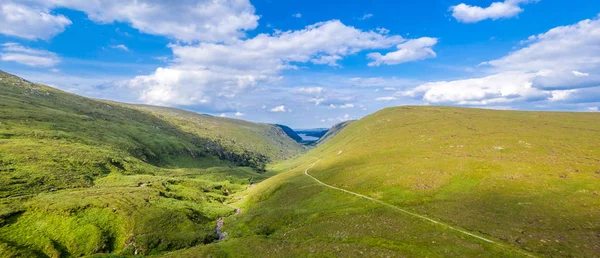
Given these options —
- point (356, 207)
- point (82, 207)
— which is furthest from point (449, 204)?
point (82, 207)

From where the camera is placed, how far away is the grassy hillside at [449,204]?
46.0 m

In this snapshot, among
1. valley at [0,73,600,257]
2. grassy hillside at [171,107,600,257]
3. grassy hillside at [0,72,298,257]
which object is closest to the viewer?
grassy hillside at [171,107,600,257]

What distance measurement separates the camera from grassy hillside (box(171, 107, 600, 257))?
151 feet

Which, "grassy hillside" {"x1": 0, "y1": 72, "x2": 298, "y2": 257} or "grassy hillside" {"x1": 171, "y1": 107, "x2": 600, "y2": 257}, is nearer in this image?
"grassy hillside" {"x1": 171, "y1": 107, "x2": 600, "y2": 257}

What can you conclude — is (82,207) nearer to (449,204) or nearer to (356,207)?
(356,207)

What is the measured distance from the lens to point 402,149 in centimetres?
13812

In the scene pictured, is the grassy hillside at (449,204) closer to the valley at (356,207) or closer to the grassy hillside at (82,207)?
the valley at (356,207)

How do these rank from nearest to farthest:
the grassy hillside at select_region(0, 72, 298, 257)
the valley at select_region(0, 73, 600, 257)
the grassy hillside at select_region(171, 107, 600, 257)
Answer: the grassy hillside at select_region(171, 107, 600, 257) → the valley at select_region(0, 73, 600, 257) → the grassy hillside at select_region(0, 72, 298, 257)

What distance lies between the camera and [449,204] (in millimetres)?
66062

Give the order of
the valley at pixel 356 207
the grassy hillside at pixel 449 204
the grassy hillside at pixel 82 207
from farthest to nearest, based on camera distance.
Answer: the grassy hillside at pixel 82 207, the valley at pixel 356 207, the grassy hillside at pixel 449 204

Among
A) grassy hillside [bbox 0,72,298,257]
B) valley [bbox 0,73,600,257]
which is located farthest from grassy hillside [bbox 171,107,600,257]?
grassy hillside [bbox 0,72,298,257]

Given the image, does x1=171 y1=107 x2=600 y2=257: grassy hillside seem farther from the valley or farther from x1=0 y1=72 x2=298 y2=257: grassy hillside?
x1=0 y1=72 x2=298 y2=257: grassy hillside

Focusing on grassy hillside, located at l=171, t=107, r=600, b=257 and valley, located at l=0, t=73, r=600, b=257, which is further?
valley, located at l=0, t=73, r=600, b=257

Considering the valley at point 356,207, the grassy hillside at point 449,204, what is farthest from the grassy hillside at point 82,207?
the grassy hillside at point 449,204
